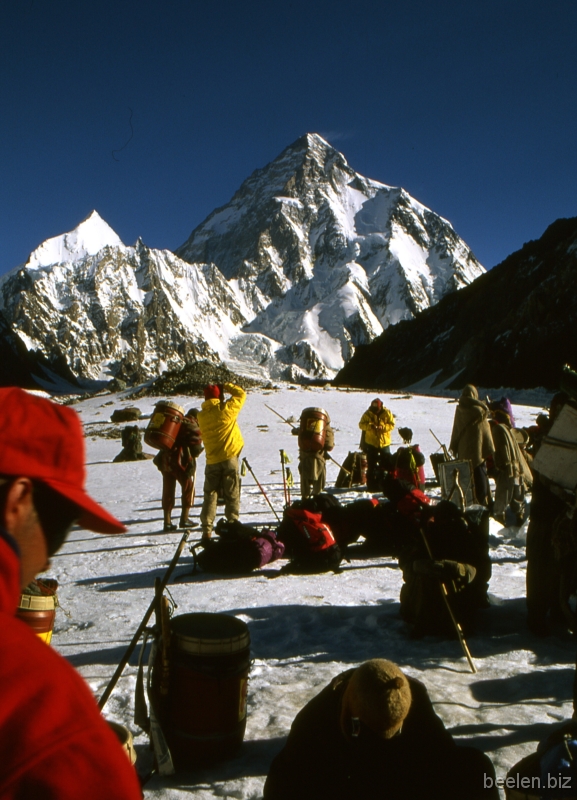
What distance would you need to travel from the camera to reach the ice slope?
10.3ft

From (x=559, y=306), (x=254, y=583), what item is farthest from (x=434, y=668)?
(x=559, y=306)

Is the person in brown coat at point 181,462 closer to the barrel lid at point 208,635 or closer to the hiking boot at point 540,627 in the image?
the hiking boot at point 540,627

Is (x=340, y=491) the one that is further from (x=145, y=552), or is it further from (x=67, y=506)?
(x=67, y=506)

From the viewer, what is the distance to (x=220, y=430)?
7.53 m

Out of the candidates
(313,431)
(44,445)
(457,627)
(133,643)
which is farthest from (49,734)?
(313,431)

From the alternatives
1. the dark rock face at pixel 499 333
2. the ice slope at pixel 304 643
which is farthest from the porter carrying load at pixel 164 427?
the dark rock face at pixel 499 333

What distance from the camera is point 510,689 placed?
145 inches

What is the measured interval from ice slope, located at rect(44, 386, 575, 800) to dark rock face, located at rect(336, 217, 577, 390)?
4197cm

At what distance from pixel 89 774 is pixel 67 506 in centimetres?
46

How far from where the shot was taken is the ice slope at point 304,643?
3.14 m

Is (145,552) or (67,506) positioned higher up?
(67,506)

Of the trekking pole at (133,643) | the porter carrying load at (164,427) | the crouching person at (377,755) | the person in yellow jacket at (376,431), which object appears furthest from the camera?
the person in yellow jacket at (376,431)

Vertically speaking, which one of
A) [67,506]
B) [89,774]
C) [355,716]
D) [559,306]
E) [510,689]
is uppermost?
[559,306]

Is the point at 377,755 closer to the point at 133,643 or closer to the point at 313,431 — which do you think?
the point at 133,643
